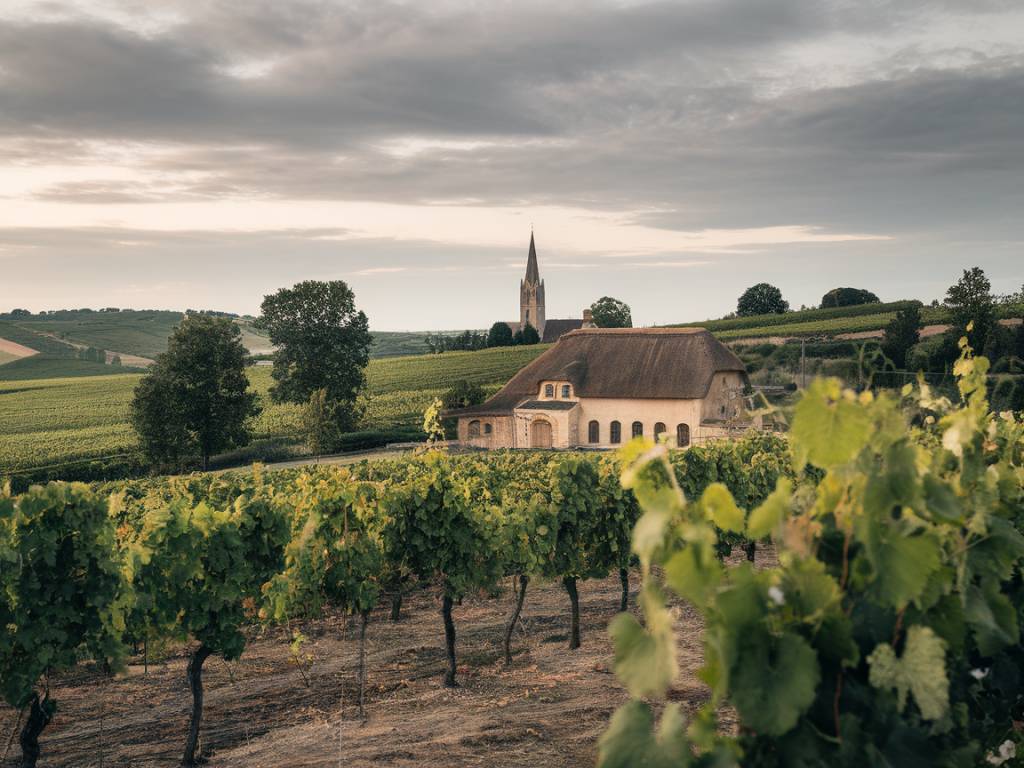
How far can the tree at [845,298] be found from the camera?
3433 inches

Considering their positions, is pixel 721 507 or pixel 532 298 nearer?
pixel 721 507

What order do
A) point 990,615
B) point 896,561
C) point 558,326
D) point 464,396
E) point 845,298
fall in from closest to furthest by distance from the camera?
point 896,561 → point 990,615 → point 464,396 → point 845,298 → point 558,326

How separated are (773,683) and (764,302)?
96081mm

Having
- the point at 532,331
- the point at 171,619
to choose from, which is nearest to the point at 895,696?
the point at 171,619

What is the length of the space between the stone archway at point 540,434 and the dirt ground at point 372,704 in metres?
29.9

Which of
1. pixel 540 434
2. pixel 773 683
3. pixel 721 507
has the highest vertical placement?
pixel 721 507

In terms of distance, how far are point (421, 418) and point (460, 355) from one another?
2929cm

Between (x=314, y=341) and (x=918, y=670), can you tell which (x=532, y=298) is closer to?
(x=314, y=341)

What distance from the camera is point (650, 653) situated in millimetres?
1906

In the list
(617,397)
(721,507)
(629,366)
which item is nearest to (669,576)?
(721,507)

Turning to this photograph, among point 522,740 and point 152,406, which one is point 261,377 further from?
point 522,740

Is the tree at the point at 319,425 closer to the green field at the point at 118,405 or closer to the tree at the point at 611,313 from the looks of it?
the green field at the point at 118,405

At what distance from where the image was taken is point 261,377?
8000 cm

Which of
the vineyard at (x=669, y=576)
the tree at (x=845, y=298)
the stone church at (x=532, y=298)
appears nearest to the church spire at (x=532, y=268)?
the stone church at (x=532, y=298)
